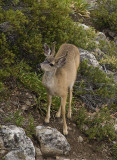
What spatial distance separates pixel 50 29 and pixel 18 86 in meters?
1.83

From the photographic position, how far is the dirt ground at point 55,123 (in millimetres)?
6391

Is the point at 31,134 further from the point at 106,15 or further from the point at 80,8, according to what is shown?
the point at 80,8

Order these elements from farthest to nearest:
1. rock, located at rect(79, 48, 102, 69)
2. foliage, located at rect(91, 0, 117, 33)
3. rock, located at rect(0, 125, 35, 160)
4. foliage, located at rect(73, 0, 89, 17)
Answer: foliage, located at rect(73, 0, 89, 17), foliage, located at rect(91, 0, 117, 33), rock, located at rect(79, 48, 102, 69), rock, located at rect(0, 125, 35, 160)

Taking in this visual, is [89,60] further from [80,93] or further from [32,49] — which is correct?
[32,49]

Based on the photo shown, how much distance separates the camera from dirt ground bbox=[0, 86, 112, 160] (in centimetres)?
639

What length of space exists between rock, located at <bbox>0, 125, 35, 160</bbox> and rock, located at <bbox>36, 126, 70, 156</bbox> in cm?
41

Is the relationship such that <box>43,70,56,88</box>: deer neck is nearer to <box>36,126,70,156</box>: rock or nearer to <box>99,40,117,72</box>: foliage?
<box>36,126,70,156</box>: rock

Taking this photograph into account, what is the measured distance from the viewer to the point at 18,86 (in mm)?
7270

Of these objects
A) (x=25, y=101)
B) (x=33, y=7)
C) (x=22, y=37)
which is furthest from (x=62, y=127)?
(x=33, y=7)

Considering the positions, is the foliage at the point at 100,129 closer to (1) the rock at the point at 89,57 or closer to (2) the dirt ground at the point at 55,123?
(2) the dirt ground at the point at 55,123

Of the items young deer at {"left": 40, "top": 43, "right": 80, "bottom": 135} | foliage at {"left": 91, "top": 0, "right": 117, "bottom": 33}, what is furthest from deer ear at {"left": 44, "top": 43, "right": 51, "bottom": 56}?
foliage at {"left": 91, "top": 0, "right": 117, "bottom": 33}

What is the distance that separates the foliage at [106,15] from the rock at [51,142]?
6853 mm

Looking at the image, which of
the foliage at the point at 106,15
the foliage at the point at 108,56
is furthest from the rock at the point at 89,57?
the foliage at the point at 106,15

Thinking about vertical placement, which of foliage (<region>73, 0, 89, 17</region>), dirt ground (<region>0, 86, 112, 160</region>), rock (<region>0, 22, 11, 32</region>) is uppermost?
rock (<region>0, 22, 11, 32</region>)
